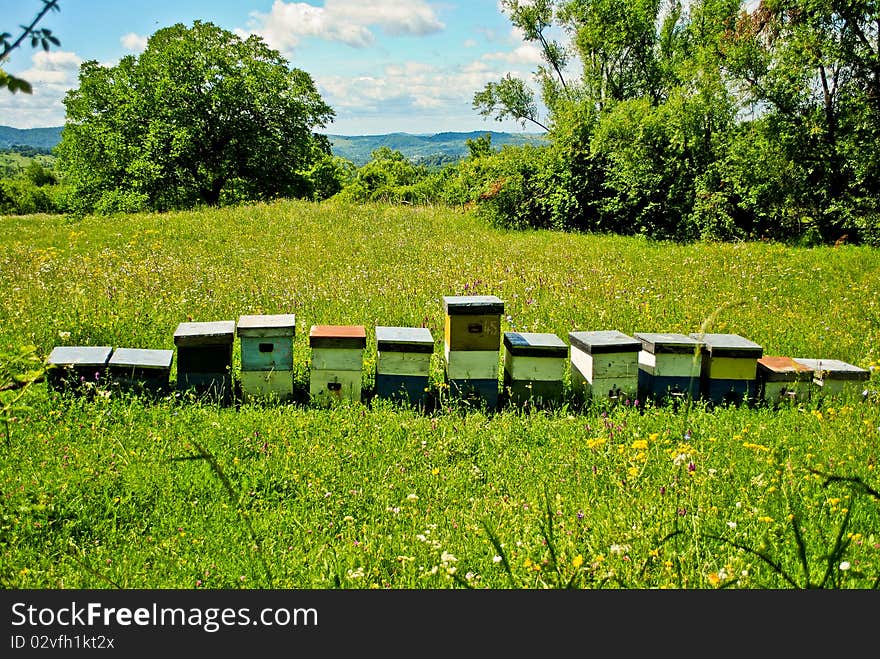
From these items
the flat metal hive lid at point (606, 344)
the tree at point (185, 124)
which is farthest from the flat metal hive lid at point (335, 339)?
the tree at point (185, 124)

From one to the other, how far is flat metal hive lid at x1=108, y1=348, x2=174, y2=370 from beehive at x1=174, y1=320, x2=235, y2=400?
0.13 meters

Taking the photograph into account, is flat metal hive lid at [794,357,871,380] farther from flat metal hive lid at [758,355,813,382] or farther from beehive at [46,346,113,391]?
beehive at [46,346,113,391]

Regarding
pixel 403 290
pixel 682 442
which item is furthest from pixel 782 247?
pixel 682 442

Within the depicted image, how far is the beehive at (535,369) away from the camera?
201 inches

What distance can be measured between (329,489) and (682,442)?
246 centimetres

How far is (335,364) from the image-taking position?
5.07 metres

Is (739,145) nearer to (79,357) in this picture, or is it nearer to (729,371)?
(729,371)

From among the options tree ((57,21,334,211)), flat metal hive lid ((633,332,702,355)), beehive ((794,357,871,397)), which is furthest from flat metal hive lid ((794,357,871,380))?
tree ((57,21,334,211))

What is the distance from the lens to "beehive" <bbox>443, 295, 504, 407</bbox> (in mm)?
5043

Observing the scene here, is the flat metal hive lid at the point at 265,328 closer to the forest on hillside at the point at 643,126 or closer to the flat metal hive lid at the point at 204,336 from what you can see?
the flat metal hive lid at the point at 204,336

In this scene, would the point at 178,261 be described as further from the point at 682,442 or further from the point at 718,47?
the point at 718,47

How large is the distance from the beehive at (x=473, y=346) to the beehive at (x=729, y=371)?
1734 mm

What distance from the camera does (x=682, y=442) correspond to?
14.8 ft

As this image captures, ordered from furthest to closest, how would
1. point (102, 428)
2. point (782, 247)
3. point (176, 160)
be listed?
point (176, 160) < point (782, 247) < point (102, 428)
